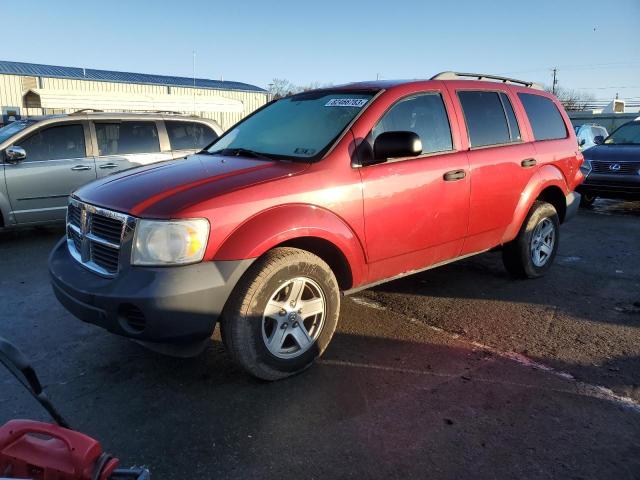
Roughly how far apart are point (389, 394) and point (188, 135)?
6526 mm

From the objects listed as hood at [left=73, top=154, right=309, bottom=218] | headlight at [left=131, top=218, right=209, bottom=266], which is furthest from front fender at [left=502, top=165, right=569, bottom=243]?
headlight at [left=131, top=218, right=209, bottom=266]

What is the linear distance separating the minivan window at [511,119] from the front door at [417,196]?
920 millimetres

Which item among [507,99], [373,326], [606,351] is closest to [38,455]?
[373,326]

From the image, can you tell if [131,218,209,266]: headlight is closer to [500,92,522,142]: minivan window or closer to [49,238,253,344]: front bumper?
[49,238,253,344]: front bumper

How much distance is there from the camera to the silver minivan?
22.5 feet

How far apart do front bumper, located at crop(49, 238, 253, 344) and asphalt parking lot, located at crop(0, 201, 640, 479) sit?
0.51 metres

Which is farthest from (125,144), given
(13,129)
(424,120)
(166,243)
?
(166,243)

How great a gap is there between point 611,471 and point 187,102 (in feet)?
28.1

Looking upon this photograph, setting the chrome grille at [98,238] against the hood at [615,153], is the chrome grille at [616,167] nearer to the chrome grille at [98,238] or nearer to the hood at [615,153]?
the hood at [615,153]

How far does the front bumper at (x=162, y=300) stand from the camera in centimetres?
275

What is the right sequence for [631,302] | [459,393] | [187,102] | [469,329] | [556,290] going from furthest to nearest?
[187,102]
[556,290]
[631,302]
[469,329]
[459,393]

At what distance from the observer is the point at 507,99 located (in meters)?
4.91

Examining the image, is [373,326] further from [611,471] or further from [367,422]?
[611,471]

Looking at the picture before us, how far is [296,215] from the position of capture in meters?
3.15
